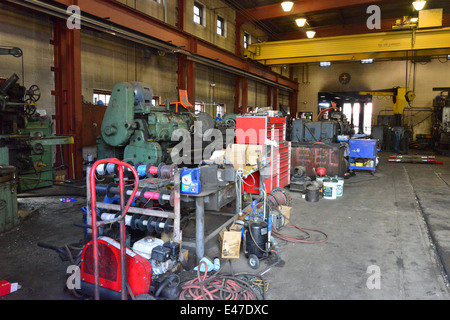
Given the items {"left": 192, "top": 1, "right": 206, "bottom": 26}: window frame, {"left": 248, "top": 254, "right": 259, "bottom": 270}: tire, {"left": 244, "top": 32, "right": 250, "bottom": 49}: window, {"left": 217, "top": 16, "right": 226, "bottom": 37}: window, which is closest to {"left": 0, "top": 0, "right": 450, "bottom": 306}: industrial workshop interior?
{"left": 248, "top": 254, "right": 259, "bottom": 270}: tire

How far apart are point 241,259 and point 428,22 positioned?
10.0 metres

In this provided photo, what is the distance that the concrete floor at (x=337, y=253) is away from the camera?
266cm

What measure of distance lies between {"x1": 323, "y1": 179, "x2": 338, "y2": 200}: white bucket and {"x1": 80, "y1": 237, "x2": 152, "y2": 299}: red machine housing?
4.24 meters

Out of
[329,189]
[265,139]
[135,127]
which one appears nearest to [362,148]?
[329,189]

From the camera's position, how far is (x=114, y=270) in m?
2.31

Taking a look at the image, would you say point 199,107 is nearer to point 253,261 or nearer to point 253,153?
point 253,153

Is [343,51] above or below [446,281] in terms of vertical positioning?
above

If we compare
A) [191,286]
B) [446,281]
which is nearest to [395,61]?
[446,281]

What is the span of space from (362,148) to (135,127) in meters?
5.71

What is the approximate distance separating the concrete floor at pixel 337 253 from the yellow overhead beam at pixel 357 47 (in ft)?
20.5

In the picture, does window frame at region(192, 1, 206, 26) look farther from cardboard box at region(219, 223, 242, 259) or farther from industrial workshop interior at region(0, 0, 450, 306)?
cardboard box at region(219, 223, 242, 259)

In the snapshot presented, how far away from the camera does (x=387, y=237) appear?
394 cm
